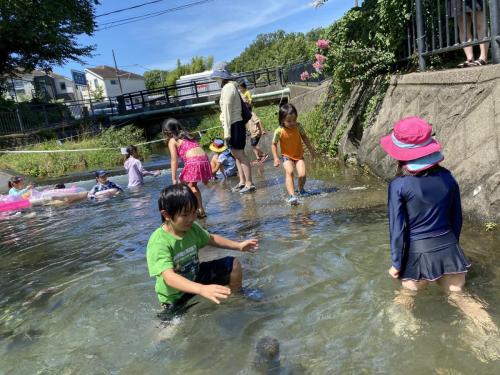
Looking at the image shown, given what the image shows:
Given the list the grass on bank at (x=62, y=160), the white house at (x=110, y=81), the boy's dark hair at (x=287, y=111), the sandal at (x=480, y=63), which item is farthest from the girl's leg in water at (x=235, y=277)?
the white house at (x=110, y=81)

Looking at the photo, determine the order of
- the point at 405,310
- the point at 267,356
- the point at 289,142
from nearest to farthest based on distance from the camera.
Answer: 1. the point at 267,356
2. the point at 405,310
3. the point at 289,142

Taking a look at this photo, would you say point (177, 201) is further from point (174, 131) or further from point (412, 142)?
point (174, 131)

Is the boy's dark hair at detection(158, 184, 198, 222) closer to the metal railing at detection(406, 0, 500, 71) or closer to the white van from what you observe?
the metal railing at detection(406, 0, 500, 71)

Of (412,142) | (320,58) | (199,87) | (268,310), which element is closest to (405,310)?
(268,310)

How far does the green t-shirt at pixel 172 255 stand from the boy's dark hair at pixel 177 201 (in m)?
0.21

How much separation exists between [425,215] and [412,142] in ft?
1.54

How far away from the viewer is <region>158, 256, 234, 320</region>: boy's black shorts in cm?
337

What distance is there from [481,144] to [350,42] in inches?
201

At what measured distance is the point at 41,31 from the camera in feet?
86.0

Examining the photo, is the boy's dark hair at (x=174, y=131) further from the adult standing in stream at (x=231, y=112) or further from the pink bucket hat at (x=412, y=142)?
the pink bucket hat at (x=412, y=142)

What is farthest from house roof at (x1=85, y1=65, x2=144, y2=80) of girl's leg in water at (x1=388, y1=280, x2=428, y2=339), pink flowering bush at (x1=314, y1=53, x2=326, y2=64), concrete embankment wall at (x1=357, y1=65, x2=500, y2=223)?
girl's leg in water at (x1=388, y1=280, x2=428, y2=339)

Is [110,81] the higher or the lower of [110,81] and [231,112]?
the higher

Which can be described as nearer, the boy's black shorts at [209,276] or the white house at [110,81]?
the boy's black shorts at [209,276]

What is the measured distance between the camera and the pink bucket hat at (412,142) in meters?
2.81
